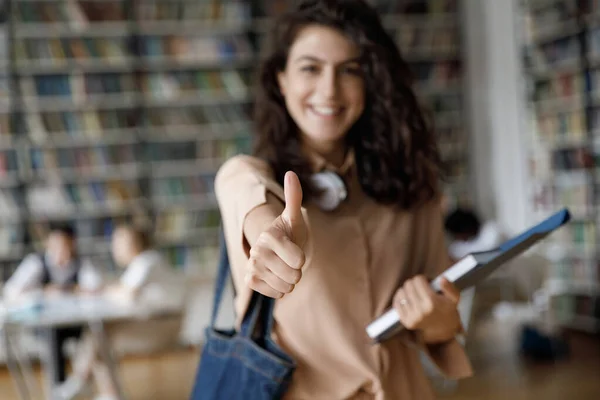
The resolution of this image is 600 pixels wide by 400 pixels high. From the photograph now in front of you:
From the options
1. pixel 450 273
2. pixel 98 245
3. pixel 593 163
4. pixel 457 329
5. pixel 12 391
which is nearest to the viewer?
pixel 450 273

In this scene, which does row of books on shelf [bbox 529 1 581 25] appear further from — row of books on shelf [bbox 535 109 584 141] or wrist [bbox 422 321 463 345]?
wrist [bbox 422 321 463 345]

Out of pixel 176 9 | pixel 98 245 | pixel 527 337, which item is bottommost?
pixel 527 337

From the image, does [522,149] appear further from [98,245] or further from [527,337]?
[98,245]

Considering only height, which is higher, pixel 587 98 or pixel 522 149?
pixel 587 98

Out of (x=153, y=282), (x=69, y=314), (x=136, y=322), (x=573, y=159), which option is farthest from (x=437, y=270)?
(x=573, y=159)

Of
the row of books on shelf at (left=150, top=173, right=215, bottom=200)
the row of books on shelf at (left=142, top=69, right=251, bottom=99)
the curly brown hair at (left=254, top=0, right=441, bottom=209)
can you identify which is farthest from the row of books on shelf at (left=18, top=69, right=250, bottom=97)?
the curly brown hair at (left=254, top=0, right=441, bottom=209)

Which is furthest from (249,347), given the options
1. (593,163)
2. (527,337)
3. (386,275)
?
(593,163)

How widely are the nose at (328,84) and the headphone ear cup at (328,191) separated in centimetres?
11

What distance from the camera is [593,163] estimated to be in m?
5.30

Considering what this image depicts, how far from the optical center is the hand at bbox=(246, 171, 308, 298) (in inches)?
26.2

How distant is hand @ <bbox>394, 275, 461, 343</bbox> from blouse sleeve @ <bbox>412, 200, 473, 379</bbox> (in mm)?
92

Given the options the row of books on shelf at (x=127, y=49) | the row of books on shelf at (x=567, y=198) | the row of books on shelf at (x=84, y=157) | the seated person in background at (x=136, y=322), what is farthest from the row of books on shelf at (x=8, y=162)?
the row of books on shelf at (x=567, y=198)

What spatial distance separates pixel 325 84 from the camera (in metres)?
1.00

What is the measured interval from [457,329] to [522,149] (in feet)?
17.5
